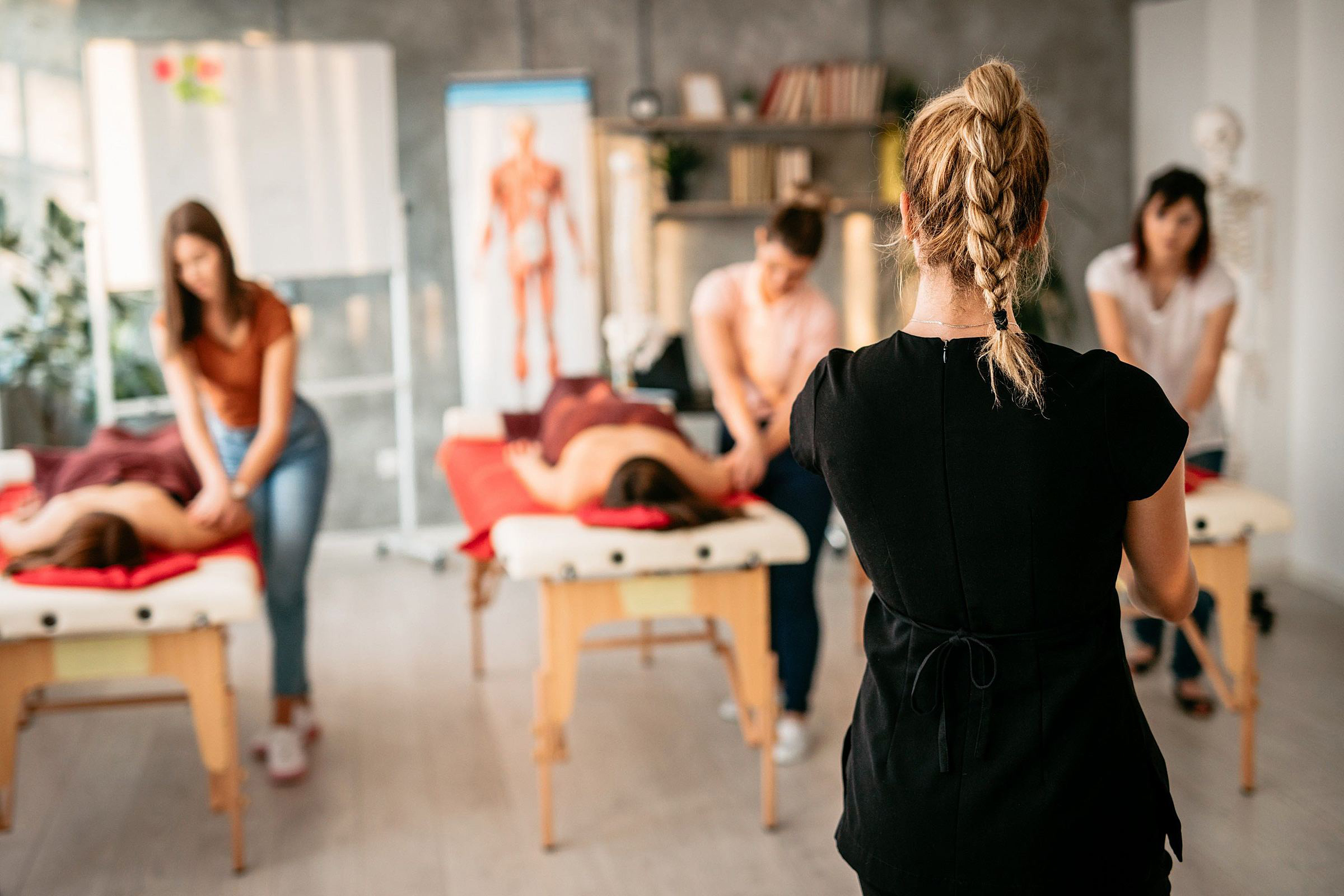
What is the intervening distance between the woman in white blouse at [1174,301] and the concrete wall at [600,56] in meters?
2.01

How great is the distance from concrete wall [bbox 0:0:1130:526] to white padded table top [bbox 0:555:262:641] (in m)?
2.78

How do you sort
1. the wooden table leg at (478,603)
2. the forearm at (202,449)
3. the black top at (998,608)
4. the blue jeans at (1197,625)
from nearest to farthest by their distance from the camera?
1. the black top at (998,608)
2. the forearm at (202,449)
3. the blue jeans at (1197,625)
4. the wooden table leg at (478,603)

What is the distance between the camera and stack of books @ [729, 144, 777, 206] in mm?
5016

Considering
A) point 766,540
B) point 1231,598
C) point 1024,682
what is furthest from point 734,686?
point 1024,682

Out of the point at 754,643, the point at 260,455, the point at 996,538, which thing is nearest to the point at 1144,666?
the point at 754,643

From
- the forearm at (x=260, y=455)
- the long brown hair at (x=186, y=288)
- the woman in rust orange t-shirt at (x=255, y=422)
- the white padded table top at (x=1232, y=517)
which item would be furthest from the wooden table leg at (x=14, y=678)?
the white padded table top at (x=1232, y=517)

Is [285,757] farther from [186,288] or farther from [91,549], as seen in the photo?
[186,288]

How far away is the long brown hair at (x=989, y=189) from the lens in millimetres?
1079

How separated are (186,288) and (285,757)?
1.08 m

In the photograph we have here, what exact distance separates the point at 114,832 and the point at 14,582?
639 millimetres

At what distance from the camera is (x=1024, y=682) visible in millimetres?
Answer: 1147

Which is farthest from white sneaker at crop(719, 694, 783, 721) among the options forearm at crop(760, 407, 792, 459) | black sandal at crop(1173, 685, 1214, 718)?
black sandal at crop(1173, 685, 1214, 718)

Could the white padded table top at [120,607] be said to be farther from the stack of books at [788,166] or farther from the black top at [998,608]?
the stack of books at [788,166]

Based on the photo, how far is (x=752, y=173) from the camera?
5039 millimetres
